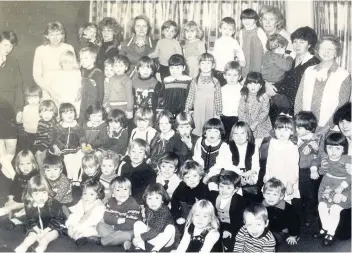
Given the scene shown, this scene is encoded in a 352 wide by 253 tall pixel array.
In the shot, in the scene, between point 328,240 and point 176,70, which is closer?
point 328,240

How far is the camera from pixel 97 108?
251 centimetres

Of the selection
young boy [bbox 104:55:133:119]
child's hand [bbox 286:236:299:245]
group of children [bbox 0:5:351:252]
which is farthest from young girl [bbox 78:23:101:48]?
child's hand [bbox 286:236:299:245]

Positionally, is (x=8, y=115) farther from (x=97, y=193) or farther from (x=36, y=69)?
(x=97, y=193)

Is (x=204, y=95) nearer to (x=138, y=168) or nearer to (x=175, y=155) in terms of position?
(x=175, y=155)

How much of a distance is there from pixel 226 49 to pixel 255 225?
1156mm

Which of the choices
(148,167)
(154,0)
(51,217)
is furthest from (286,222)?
(154,0)

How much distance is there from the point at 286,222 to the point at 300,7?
1417 millimetres

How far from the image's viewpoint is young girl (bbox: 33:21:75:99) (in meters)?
2.71

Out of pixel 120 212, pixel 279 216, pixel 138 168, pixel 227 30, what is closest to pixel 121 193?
pixel 120 212

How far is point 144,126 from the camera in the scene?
2.45m

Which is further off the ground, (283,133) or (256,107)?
(256,107)

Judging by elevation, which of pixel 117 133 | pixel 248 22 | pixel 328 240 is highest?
pixel 248 22

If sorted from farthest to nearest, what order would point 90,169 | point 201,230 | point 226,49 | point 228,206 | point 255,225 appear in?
1. point 226,49
2. point 90,169
3. point 228,206
4. point 201,230
5. point 255,225

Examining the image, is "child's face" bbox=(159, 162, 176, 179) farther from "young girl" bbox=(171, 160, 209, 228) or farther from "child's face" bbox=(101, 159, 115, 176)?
"child's face" bbox=(101, 159, 115, 176)
